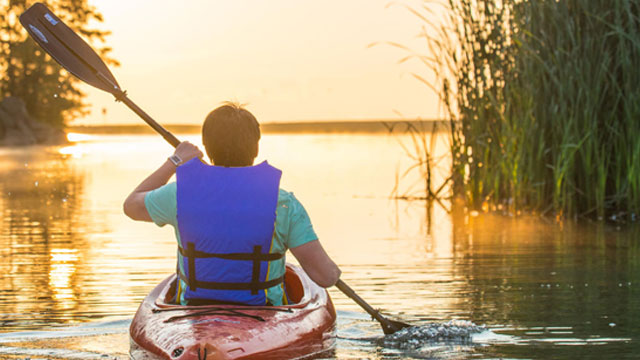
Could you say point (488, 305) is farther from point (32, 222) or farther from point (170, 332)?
point (32, 222)

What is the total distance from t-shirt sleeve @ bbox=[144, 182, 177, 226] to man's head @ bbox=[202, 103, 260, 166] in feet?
0.80

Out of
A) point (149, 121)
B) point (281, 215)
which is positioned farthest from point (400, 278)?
point (281, 215)

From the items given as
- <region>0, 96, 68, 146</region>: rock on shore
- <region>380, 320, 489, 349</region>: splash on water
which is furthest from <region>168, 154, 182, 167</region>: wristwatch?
<region>0, 96, 68, 146</region>: rock on shore

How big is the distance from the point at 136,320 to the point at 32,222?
23.0ft

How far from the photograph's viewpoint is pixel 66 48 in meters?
6.57

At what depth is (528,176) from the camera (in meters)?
11.0

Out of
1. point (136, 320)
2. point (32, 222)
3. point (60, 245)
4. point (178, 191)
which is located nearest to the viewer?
point (178, 191)

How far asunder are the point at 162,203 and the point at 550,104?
23.3 ft

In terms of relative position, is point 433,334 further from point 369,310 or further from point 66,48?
point 66,48

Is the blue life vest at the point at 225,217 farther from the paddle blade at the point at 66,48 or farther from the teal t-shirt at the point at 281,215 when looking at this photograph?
the paddle blade at the point at 66,48

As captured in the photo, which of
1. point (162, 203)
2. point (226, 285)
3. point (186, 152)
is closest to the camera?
point (162, 203)

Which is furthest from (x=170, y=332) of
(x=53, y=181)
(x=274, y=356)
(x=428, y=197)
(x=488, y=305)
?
(x=53, y=181)

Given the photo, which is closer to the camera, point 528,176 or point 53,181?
point 528,176

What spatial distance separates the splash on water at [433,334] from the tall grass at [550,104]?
5100 millimetres
